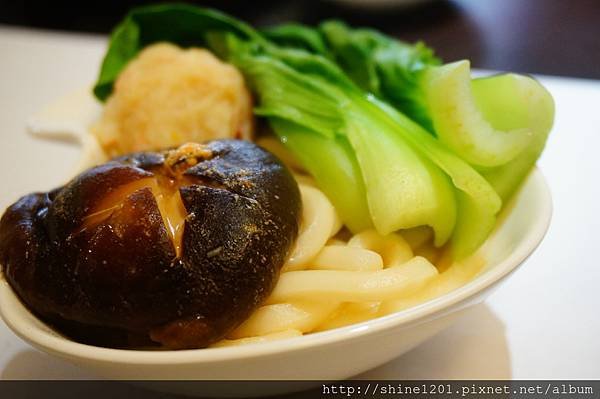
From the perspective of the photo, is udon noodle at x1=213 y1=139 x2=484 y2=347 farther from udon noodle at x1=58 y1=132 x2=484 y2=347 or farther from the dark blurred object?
the dark blurred object

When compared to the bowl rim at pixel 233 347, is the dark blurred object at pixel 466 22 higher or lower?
lower

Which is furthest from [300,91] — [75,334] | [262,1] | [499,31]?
[262,1]

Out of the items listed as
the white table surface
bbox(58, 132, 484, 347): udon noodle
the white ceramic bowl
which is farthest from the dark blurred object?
the white ceramic bowl

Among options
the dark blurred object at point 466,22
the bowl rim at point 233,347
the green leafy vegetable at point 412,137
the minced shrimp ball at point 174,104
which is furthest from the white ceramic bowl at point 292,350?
the dark blurred object at point 466,22

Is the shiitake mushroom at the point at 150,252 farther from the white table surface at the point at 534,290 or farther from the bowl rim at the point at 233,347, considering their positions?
the white table surface at the point at 534,290

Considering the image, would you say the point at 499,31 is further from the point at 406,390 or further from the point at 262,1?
the point at 406,390

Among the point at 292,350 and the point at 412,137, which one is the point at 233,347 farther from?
the point at 412,137
